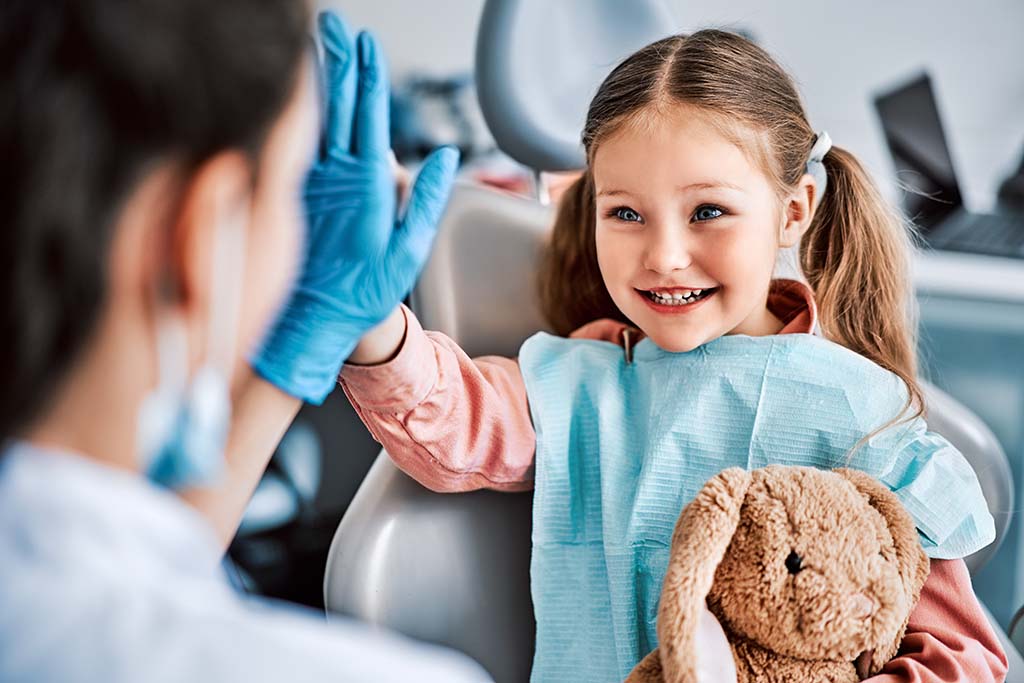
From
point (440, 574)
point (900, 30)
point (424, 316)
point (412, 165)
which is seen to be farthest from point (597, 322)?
point (900, 30)

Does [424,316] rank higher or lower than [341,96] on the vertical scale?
lower

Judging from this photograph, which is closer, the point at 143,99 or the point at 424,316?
the point at 143,99

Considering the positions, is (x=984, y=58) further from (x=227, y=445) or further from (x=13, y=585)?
(x=13, y=585)

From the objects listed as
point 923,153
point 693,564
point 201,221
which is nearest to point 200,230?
point 201,221

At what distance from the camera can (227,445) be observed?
0.70 meters

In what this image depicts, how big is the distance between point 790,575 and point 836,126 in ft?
4.75

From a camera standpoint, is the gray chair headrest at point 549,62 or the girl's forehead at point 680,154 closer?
the girl's forehead at point 680,154

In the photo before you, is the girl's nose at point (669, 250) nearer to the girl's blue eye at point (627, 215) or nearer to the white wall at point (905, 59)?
the girl's blue eye at point (627, 215)

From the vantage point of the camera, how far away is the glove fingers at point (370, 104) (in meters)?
0.69

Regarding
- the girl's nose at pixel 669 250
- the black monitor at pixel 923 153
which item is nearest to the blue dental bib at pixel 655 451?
the girl's nose at pixel 669 250

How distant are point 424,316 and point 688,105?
1.02 feet

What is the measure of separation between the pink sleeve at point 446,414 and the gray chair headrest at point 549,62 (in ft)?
1.00

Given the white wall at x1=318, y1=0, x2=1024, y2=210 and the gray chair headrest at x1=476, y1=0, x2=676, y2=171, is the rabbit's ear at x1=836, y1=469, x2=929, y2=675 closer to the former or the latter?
the gray chair headrest at x1=476, y1=0, x2=676, y2=171

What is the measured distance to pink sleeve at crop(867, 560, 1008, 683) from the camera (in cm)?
74
